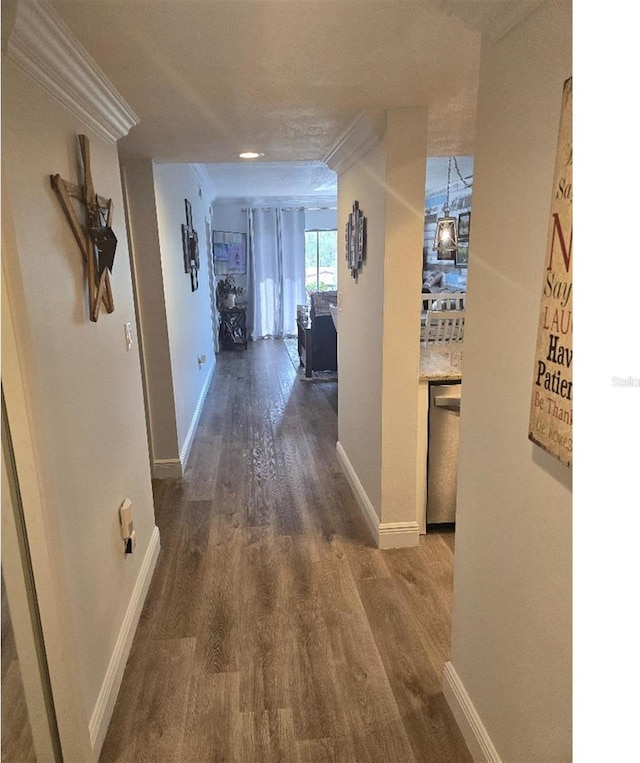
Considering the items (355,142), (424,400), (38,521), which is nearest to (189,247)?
(355,142)

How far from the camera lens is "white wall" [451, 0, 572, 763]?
108cm

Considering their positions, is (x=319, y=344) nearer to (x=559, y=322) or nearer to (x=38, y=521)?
(x=38, y=521)

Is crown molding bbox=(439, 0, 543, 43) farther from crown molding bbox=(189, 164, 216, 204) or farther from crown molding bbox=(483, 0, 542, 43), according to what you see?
crown molding bbox=(189, 164, 216, 204)

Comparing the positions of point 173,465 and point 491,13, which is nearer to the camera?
point 491,13

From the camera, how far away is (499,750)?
55.6 inches

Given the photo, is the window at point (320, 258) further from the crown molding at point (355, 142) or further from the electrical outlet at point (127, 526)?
the electrical outlet at point (127, 526)

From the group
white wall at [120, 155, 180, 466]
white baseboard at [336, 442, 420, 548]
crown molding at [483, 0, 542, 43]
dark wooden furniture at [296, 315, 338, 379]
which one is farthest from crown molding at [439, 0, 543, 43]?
dark wooden furniture at [296, 315, 338, 379]

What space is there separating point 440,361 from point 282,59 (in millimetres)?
1753

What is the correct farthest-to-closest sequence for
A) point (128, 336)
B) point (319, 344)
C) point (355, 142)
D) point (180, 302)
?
point (319, 344)
point (180, 302)
point (355, 142)
point (128, 336)

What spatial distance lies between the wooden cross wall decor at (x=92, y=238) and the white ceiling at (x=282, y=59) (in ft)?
1.19

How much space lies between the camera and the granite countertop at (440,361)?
2635 millimetres

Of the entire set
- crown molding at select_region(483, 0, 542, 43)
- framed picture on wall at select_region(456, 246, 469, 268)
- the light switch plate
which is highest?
crown molding at select_region(483, 0, 542, 43)

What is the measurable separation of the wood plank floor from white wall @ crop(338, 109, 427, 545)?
0.36m

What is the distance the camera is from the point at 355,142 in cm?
265
